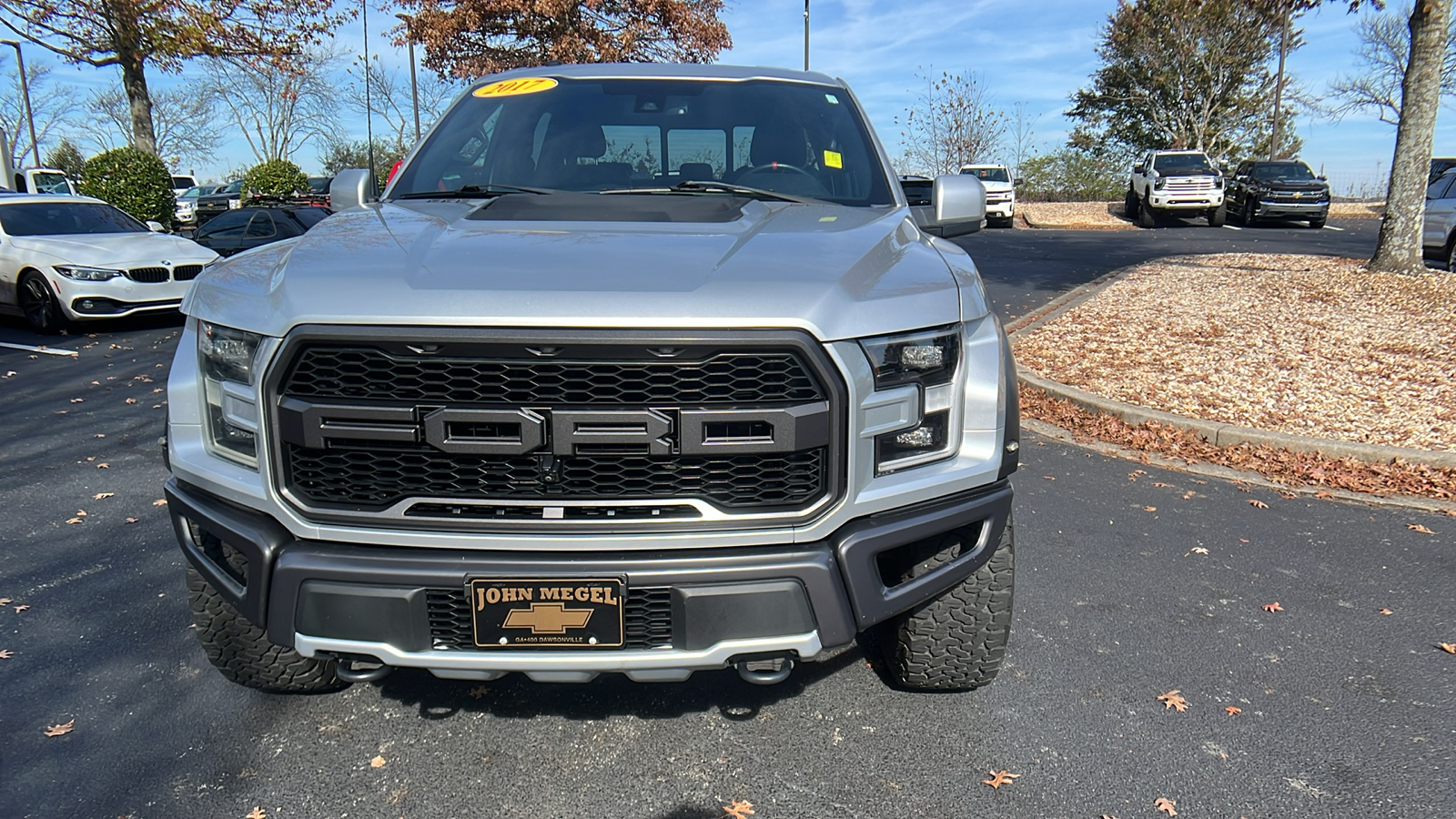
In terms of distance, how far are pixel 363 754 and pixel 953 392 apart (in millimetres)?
1885

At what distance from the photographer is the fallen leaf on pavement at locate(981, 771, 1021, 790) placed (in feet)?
8.57


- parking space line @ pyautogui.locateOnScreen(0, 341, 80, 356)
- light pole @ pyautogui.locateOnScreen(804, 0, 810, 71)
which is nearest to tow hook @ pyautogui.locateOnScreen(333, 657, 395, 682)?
parking space line @ pyautogui.locateOnScreen(0, 341, 80, 356)

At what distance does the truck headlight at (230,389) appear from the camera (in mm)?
2316

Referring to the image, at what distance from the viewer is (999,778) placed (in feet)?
8.64

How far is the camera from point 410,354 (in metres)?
2.19

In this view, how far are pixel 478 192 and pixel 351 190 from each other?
2.01ft

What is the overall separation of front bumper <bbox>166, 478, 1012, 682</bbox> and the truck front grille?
3.7 inches

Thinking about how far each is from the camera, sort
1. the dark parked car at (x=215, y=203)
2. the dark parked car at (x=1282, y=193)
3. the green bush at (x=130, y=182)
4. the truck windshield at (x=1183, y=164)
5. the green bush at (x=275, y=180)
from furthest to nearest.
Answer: the dark parked car at (x=215, y=203) → the truck windshield at (x=1183, y=164) → the green bush at (x=275, y=180) → the dark parked car at (x=1282, y=193) → the green bush at (x=130, y=182)

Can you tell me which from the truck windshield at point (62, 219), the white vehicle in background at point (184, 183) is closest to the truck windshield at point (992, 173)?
the truck windshield at point (62, 219)

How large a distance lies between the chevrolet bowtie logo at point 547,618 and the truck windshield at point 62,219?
1231 centimetres

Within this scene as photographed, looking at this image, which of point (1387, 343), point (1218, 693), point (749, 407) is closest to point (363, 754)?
point (749, 407)

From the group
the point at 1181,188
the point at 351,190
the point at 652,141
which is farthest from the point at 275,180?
the point at 652,141

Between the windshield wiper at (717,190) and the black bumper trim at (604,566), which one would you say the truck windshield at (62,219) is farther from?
the black bumper trim at (604,566)

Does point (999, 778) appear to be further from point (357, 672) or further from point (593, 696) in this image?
point (357, 672)
